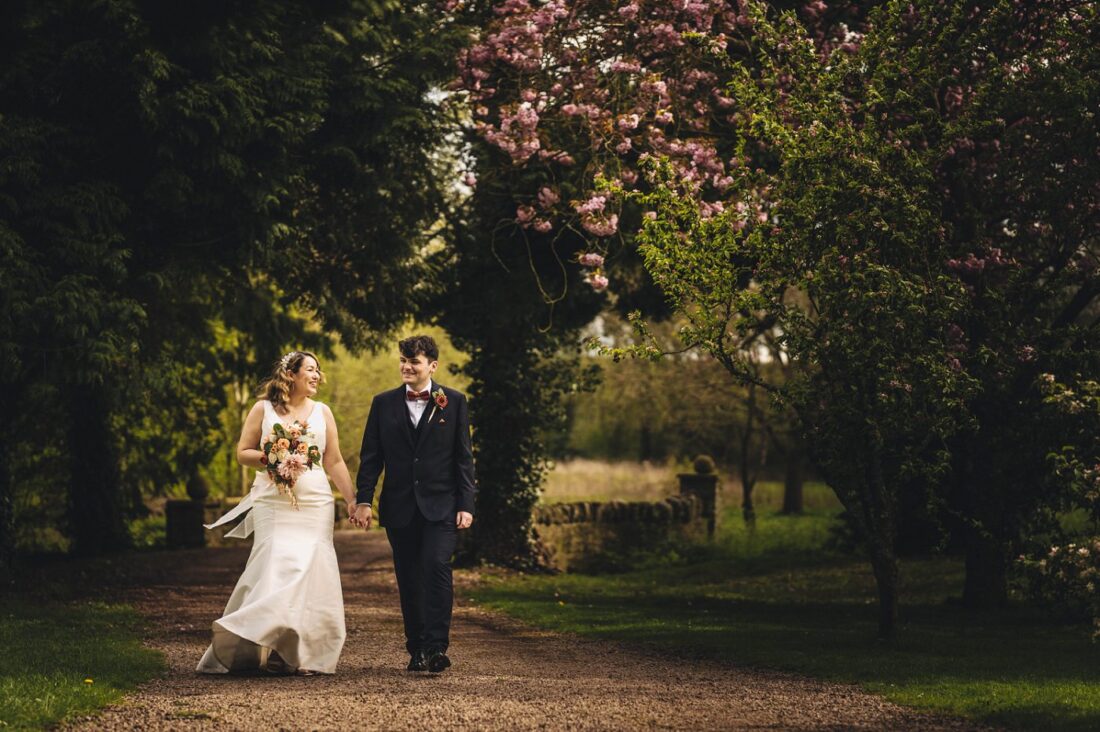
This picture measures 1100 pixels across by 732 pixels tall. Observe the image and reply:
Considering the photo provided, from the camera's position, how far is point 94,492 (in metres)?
21.2

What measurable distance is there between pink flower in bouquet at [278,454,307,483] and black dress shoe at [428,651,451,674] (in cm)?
149

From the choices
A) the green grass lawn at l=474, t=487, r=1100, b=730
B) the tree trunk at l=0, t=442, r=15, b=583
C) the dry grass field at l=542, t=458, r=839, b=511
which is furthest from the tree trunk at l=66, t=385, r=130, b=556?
the dry grass field at l=542, t=458, r=839, b=511

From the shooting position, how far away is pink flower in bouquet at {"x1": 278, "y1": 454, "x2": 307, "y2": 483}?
8.02 meters

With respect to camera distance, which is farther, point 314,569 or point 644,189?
point 644,189

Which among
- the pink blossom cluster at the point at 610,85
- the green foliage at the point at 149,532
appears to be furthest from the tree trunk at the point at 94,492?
the pink blossom cluster at the point at 610,85

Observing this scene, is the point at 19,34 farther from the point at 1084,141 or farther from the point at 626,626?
the point at 1084,141

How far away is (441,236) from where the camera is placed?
17.5 metres

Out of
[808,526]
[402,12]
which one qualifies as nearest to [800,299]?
[808,526]

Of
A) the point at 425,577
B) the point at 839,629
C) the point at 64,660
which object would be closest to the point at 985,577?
the point at 839,629

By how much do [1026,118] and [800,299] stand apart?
773 inches

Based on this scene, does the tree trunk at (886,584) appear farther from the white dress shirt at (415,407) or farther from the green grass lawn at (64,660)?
the green grass lawn at (64,660)

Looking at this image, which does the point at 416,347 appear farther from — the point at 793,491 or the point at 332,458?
the point at 793,491

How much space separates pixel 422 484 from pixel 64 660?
117 inches

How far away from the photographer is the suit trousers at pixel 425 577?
7887 millimetres
